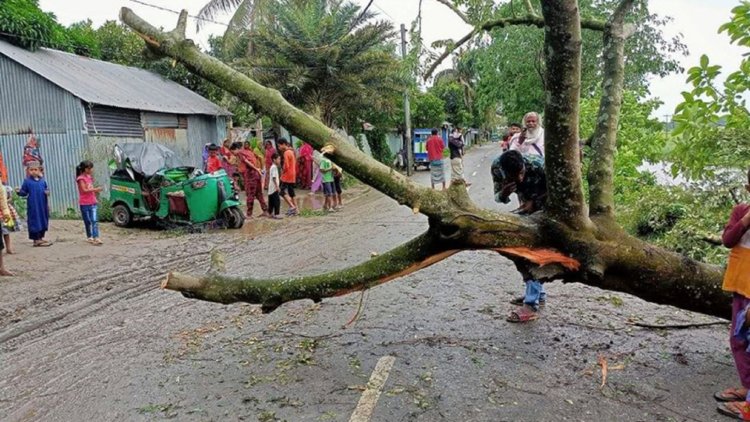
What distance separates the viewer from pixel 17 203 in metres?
11.2

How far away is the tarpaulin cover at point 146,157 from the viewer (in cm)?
1199

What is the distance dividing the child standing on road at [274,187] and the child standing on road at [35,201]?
4656mm

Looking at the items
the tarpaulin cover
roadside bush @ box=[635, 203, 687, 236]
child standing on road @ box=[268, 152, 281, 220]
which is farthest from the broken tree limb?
child standing on road @ box=[268, 152, 281, 220]

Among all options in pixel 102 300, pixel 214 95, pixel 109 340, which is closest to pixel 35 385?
pixel 109 340

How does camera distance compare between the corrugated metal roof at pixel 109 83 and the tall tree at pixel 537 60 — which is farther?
the tall tree at pixel 537 60

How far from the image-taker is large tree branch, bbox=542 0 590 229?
3430 mm

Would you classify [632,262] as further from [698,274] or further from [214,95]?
[214,95]

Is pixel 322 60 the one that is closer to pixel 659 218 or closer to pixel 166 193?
pixel 166 193

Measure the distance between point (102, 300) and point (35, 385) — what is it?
7.99 ft

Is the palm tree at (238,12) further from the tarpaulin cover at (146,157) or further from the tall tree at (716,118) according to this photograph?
the tall tree at (716,118)

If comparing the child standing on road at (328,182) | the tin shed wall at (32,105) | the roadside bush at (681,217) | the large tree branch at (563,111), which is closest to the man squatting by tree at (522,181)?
the large tree branch at (563,111)

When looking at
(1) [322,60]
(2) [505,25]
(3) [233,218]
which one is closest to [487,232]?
(2) [505,25]

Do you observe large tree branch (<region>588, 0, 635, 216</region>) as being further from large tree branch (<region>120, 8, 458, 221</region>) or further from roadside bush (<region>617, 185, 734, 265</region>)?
roadside bush (<region>617, 185, 734, 265</region>)

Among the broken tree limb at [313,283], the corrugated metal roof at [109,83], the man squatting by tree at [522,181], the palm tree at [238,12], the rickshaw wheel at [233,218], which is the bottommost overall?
the rickshaw wheel at [233,218]
